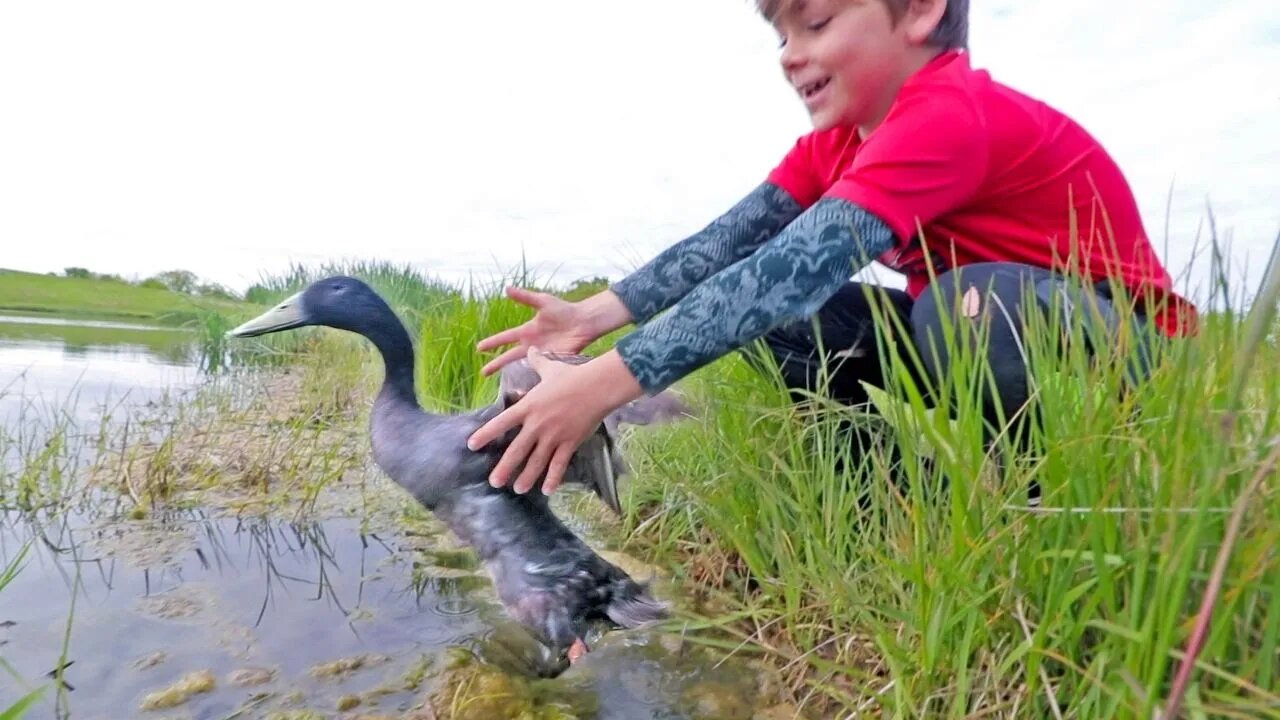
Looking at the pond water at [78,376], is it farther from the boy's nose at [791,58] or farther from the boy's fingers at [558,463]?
the boy's nose at [791,58]

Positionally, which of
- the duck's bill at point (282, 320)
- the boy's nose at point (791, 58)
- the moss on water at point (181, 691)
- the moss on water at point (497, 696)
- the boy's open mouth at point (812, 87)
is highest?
the boy's nose at point (791, 58)

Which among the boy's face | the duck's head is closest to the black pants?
the boy's face

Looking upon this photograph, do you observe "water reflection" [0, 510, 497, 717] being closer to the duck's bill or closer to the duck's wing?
the duck's wing

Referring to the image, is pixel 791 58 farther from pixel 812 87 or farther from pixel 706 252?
pixel 706 252

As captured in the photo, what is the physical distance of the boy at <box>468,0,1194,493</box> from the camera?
1416mm

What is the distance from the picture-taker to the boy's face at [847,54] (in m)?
1.67

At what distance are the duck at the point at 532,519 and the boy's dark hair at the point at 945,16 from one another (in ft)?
2.93

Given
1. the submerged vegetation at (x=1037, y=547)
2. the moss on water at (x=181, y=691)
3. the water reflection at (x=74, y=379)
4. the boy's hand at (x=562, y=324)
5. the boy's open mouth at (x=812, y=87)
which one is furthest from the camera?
the water reflection at (x=74, y=379)

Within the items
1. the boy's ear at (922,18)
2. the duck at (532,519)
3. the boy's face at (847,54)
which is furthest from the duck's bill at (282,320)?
the boy's ear at (922,18)

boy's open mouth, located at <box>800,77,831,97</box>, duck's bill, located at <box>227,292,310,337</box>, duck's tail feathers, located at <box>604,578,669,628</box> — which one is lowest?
duck's tail feathers, located at <box>604,578,669,628</box>

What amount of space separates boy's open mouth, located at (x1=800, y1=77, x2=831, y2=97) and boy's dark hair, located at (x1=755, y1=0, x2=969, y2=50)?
6.7 inches

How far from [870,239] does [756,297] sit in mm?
252

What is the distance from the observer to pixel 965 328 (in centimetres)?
118

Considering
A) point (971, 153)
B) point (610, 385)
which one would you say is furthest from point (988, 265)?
point (610, 385)
